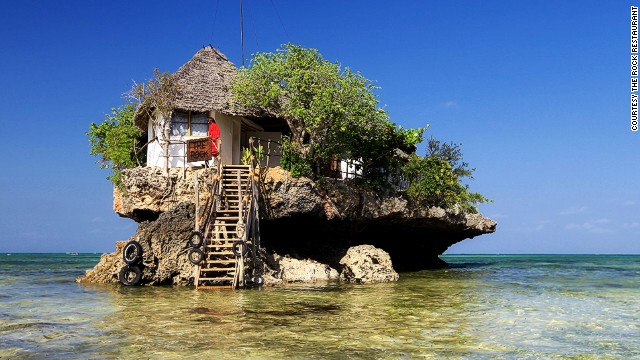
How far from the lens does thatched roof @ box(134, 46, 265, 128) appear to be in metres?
21.0

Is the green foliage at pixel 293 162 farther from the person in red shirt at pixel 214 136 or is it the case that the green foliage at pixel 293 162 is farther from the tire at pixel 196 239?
the tire at pixel 196 239

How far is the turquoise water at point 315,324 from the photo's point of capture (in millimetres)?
8539

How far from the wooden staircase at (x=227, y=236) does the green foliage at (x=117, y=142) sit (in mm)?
6287

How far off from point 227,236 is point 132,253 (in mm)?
3414

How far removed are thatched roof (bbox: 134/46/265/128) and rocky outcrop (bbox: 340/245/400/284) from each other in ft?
22.0

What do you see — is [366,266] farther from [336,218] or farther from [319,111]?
[319,111]

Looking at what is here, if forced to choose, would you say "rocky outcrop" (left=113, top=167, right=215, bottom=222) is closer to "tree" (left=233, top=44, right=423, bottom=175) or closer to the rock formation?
the rock formation

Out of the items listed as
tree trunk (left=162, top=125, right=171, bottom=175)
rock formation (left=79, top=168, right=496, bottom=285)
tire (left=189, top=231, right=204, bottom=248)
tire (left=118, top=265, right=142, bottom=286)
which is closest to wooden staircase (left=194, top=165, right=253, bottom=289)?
tire (left=189, top=231, right=204, bottom=248)

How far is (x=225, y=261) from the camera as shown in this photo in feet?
56.1

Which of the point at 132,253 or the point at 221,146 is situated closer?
the point at 132,253

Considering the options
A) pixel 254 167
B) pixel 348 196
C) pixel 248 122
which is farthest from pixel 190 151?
pixel 348 196

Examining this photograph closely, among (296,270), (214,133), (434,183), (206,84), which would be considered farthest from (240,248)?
(434,183)

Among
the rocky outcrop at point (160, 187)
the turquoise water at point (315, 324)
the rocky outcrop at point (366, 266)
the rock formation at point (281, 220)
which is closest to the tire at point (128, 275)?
the rock formation at point (281, 220)

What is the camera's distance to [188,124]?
21.5 metres
